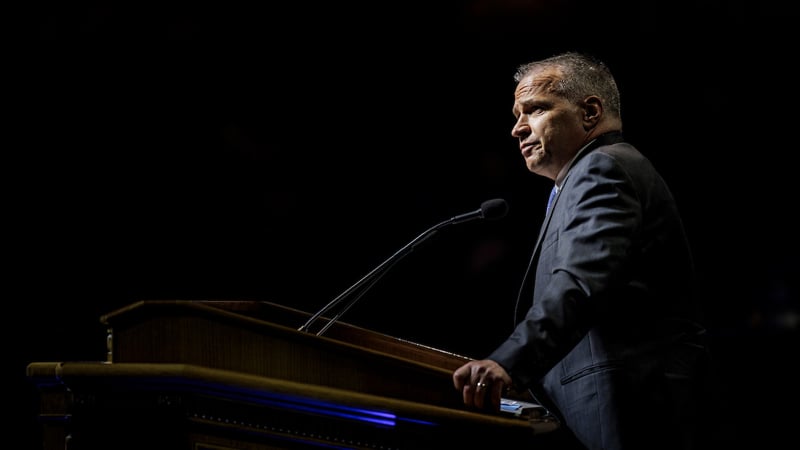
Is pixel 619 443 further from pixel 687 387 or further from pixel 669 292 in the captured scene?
pixel 669 292

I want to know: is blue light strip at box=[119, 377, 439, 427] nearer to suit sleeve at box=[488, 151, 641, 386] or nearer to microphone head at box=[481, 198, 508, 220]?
suit sleeve at box=[488, 151, 641, 386]

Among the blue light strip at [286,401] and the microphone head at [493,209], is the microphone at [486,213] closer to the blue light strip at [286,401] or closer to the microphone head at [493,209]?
the microphone head at [493,209]

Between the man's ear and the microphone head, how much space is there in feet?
0.97

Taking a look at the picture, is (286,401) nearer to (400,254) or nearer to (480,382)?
(480,382)

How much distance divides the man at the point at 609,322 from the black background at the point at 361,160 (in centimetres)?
134

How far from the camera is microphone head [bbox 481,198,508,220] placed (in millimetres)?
1852

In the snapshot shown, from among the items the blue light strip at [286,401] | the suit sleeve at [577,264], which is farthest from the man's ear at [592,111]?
the blue light strip at [286,401]

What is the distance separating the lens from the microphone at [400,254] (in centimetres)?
170

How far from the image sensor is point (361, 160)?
11.2ft

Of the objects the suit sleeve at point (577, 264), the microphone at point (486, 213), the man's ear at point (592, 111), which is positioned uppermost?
the man's ear at point (592, 111)

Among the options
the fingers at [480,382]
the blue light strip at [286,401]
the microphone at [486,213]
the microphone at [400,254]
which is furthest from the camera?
the microphone at [486,213]

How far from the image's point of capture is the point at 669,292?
1.65 metres

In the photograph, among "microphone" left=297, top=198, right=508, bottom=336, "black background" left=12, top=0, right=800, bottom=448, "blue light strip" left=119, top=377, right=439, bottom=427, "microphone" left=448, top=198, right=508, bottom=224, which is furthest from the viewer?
"black background" left=12, top=0, right=800, bottom=448

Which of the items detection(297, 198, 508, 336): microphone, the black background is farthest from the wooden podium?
the black background
